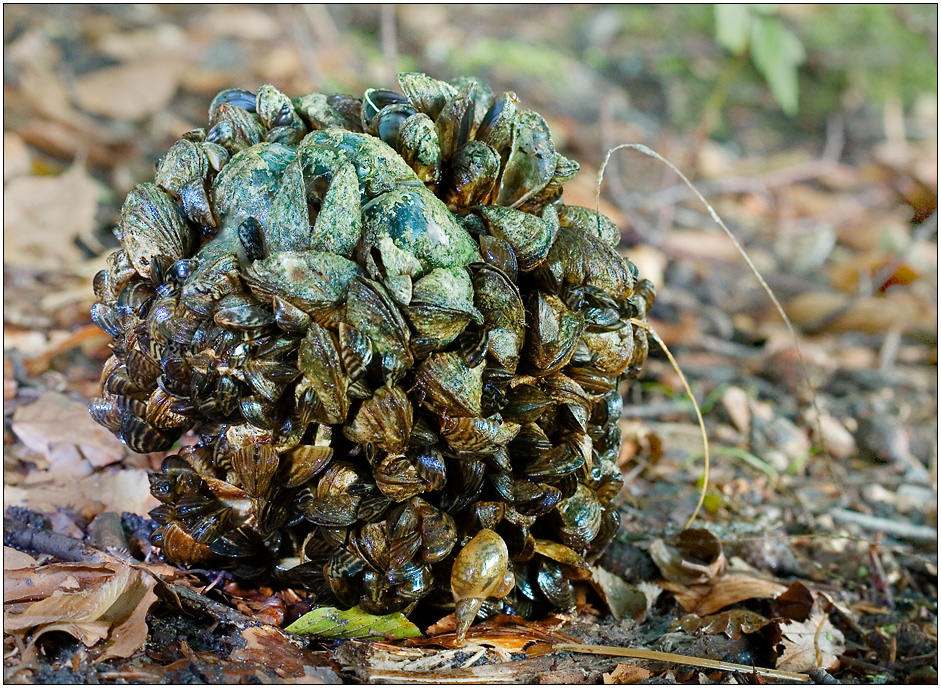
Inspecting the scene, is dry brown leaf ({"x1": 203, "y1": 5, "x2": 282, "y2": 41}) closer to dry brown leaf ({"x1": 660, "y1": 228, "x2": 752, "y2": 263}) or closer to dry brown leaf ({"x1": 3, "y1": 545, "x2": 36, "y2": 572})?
dry brown leaf ({"x1": 660, "y1": 228, "x2": 752, "y2": 263})

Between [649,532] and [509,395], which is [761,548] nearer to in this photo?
[649,532]

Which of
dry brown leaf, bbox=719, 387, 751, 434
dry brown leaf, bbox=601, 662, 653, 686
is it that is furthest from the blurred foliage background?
dry brown leaf, bbox=601, 662, 653, 686

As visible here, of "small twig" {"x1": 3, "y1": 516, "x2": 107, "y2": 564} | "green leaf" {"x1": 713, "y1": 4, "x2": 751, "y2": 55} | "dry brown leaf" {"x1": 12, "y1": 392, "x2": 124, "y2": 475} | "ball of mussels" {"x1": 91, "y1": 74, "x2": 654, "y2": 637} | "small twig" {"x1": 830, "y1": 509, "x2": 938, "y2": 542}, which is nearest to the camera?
"ball of mussels" {"x1": 91, "y1": 74, "x2": 654, "y2": 637}

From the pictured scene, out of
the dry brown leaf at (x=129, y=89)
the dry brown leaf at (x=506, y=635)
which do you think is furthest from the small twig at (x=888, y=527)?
the dry brown leaf at (x=129, y=89)

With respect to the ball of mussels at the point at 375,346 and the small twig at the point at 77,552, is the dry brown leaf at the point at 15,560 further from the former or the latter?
the ball of mussels at the point at 375,346

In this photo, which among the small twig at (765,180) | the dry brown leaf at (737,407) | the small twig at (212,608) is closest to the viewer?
the small twig at (212,608)

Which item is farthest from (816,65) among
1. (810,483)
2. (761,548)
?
(761,548)

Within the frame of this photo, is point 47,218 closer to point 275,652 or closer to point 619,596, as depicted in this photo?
point 275,652
